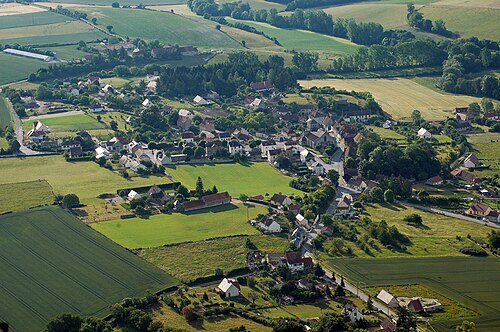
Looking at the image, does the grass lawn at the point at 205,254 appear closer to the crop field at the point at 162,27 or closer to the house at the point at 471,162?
the house at the point at 471,162

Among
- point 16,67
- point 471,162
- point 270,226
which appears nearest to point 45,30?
point 16,67

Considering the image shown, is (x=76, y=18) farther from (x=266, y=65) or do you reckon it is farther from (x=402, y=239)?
(x=402, y=239)

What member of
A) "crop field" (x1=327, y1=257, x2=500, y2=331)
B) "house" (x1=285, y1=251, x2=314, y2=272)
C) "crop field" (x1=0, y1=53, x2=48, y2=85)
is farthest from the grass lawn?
"crop field" (x1=0, y1=53, x2=48, y2=85)

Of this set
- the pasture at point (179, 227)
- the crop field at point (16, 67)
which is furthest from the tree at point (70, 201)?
the crop field at point (16, 67)

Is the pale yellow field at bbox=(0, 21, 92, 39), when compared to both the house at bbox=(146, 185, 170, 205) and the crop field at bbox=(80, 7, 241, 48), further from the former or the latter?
the house at bbox=(146, 185, 170, 205)

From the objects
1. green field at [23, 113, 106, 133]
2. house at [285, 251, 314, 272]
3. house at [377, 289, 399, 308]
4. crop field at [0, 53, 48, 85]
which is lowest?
crop field at [0, 53, 48, 85]

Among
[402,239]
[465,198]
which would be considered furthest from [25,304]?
[465,198]
